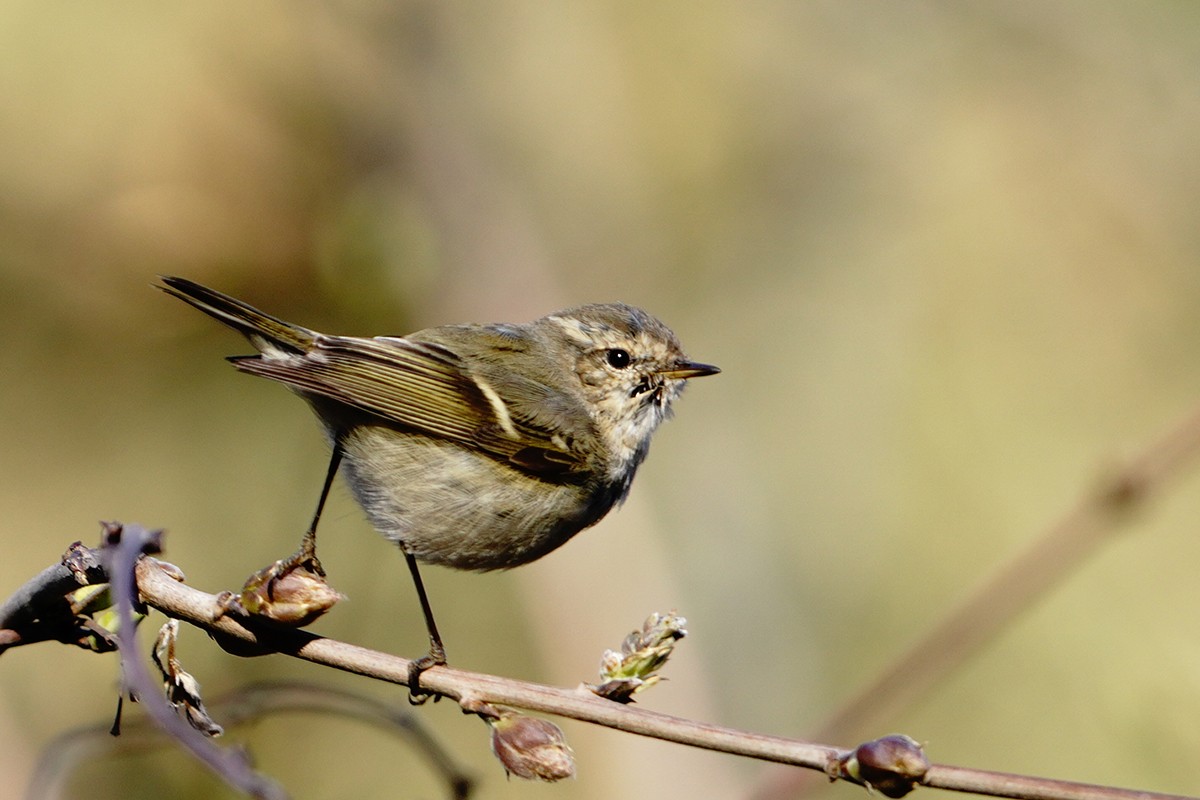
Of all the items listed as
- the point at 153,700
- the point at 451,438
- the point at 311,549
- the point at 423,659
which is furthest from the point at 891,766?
the point at 451,438

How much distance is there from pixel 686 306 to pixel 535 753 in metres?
4.28

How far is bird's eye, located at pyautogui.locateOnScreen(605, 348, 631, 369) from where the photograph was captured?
361 cm

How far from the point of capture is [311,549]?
2.50 metres

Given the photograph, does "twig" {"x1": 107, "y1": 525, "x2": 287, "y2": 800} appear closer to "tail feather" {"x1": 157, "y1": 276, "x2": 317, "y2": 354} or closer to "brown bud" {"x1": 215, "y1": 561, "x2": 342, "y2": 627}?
"brown bud" {"x1": 215, "y1": 561, "x2": 342, "y2": 627}

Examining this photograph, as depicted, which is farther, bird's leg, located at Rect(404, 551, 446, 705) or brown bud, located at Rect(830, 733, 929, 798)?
bird's leg, located at Rect(404, 551, 446, 705)

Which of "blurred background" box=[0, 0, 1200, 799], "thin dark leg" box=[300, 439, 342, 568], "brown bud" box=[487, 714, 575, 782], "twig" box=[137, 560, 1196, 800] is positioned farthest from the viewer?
"blurred background" box=[0, 0, 1200, 799]

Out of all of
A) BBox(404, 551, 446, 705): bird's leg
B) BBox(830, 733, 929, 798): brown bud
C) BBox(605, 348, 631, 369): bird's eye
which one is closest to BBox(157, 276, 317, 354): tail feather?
BBox(404, 551, 446, 705): bird's leg

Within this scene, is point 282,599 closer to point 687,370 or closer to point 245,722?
point 245,722

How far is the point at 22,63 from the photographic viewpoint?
4.62m

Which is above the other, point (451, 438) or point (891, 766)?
point (451, 438)

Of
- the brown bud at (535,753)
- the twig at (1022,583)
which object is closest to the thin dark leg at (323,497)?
the brown bud at (535,753)

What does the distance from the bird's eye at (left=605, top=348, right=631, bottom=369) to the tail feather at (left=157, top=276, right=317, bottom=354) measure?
1.11 metres

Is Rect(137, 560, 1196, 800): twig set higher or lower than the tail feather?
lower

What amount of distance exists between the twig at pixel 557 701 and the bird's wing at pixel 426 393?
0.88 metres
